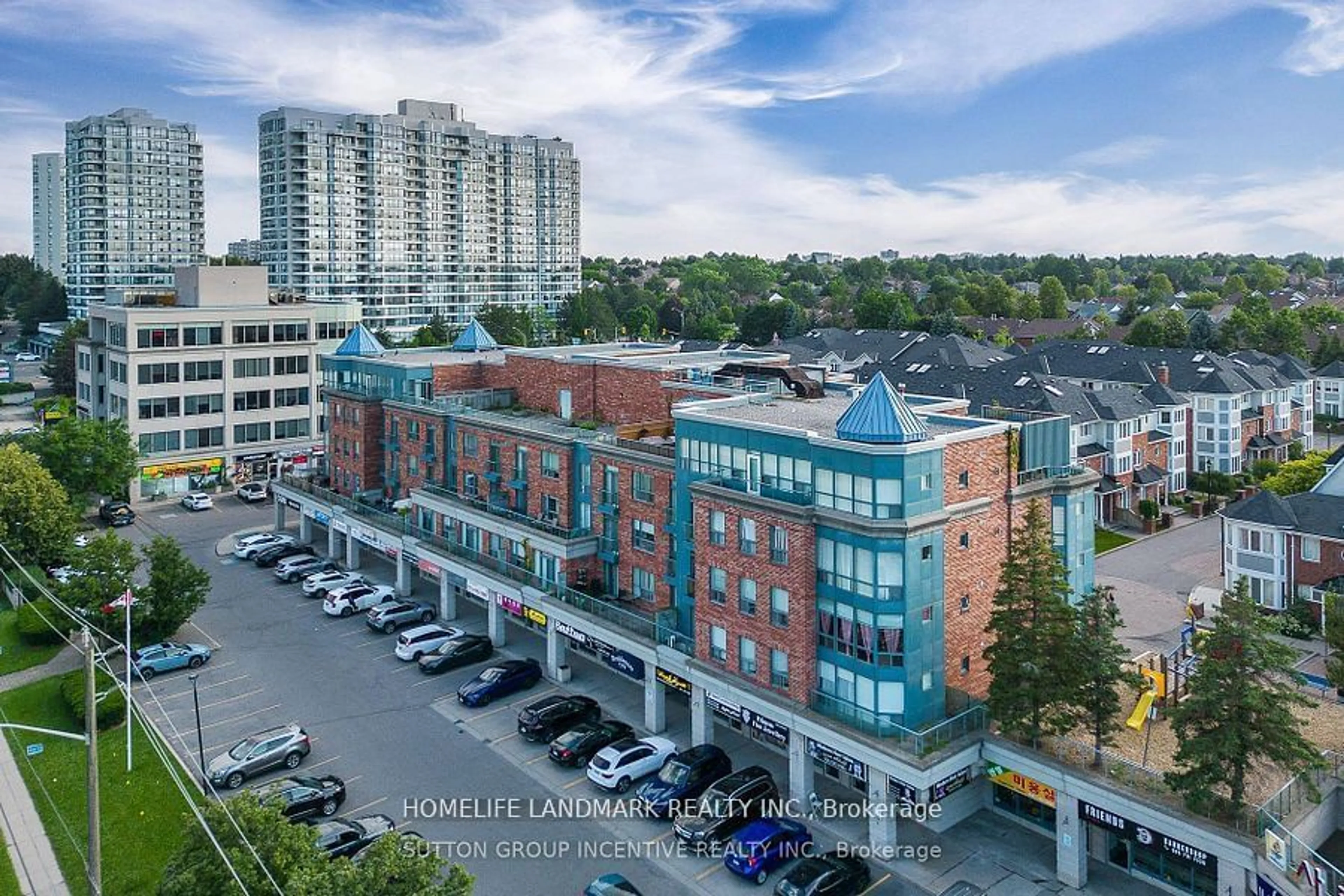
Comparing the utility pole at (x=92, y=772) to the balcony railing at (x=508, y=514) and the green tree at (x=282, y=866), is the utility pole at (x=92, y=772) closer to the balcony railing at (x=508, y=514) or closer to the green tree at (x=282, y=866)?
the green tree at (x=282, y=866)

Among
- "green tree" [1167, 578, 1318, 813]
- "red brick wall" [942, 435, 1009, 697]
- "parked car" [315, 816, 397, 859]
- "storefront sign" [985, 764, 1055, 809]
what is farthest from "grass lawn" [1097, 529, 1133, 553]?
"parked car" [315, 816, 397, 859]

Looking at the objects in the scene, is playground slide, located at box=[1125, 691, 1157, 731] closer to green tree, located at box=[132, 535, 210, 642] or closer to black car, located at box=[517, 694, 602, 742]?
black car, located at box=[517, 694, 602, 742]

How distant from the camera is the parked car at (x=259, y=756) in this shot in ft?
107

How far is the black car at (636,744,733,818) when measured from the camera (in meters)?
30.4

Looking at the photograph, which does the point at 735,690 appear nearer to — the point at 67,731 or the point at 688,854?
the point at 688,854

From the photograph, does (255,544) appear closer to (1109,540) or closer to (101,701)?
(101,701)

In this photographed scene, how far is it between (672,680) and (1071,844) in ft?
45.7

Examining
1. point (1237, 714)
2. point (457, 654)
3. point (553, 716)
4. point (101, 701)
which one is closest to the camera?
point (1237, 714)

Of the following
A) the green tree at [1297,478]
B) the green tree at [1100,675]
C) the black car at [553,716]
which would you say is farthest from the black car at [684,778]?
the green tree at [1297,478]

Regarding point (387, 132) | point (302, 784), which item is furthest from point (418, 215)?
point (302, 784)

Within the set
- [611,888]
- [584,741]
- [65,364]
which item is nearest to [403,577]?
[584,741]

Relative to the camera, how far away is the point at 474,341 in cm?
6438

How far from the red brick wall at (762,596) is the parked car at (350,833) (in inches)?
455

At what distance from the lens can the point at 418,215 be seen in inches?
6275
